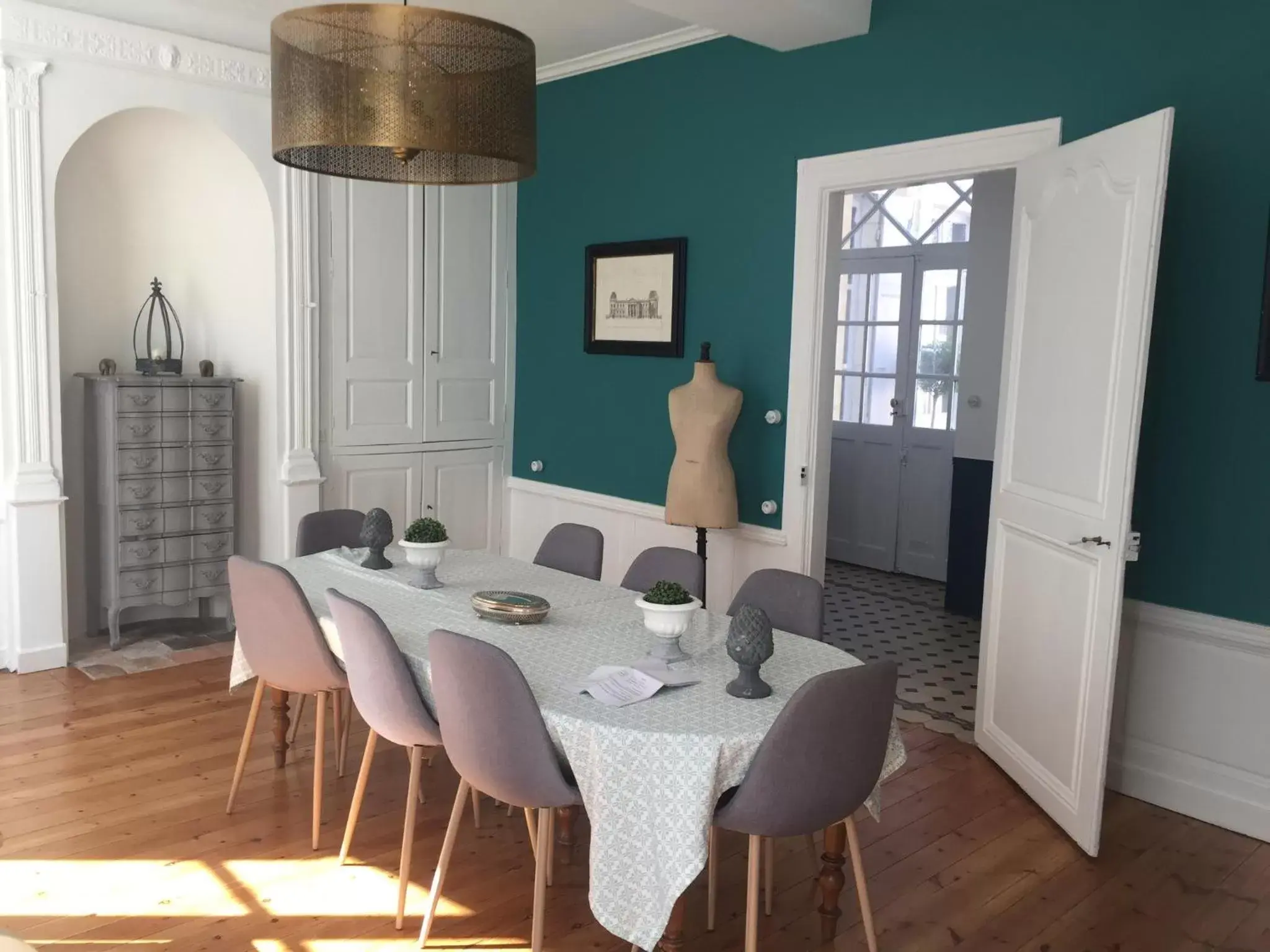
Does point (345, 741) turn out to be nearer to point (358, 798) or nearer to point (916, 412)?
point (358, 798)

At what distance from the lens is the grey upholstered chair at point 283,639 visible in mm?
3064

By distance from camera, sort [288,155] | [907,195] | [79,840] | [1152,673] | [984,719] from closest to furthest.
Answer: [288,155]
[79,840]
[1152,673]
[984,719]
[907,195]

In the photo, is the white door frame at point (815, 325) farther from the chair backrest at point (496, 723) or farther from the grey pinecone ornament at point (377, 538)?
the chair backrest at point (496, 723)

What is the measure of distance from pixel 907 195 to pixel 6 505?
539cm

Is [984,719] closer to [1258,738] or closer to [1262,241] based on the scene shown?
[1258,738]

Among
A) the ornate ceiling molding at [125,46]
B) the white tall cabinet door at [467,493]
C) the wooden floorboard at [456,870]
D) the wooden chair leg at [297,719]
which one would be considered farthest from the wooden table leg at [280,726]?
the ornate ceiling molding at [125,46]

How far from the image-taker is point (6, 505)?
4586mm

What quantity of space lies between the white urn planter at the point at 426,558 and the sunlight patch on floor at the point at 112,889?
1.05 m

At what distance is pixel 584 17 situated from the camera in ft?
15.4

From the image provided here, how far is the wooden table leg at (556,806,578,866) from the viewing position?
3.15 metres

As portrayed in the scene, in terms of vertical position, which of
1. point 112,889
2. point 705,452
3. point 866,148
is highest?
point 866,148

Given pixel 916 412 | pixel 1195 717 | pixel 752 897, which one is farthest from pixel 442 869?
pixel 916 412

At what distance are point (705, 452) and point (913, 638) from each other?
1.74 meters

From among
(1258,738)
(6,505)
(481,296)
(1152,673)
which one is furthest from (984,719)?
(6,505)
